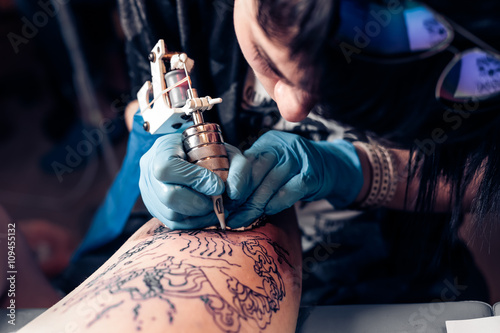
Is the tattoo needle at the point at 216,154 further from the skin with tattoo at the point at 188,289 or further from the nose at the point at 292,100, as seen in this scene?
the nose at the point at 292,100

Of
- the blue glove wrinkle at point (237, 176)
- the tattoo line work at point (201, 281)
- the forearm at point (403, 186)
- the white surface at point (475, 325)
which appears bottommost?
the white surface at point (475, 325)

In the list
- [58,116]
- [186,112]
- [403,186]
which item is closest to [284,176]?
[186,112]

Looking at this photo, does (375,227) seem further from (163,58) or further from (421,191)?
(163,58)

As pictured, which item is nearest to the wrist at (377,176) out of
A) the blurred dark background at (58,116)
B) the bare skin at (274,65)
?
the bare skin at (274,65)

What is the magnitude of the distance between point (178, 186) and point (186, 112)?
137 millimetres

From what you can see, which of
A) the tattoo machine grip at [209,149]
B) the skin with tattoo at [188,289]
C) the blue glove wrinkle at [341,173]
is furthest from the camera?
the blue glove wrinkle at [341,173]

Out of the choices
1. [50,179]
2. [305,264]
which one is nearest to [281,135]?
[305,264]

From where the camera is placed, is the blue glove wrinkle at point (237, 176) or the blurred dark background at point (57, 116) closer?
the blue glove wrinkle at point (237, 176)

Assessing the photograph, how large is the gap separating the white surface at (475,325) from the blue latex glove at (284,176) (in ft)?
1.27

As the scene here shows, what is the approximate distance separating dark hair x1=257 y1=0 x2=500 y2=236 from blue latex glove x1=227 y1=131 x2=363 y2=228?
0.12 m

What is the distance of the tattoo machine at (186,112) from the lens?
0.73m

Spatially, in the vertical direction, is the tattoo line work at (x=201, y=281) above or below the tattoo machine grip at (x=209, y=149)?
below

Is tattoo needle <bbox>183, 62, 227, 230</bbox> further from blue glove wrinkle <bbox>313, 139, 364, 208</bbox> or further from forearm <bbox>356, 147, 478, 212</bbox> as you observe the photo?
forearm <bbox>356, 147, 478, 212</bbox>

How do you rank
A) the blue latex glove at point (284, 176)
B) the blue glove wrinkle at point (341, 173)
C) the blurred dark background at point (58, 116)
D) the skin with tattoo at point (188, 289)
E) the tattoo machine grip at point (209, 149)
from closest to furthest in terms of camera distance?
the skin with tattoo at point (188, 289) → the tattoo machine grip at point (209, 149) → the blue latex glove at point (284, 176) → the blue glove wrinkle at point (341, 173) → the blurred dark background at point (58, 116)
